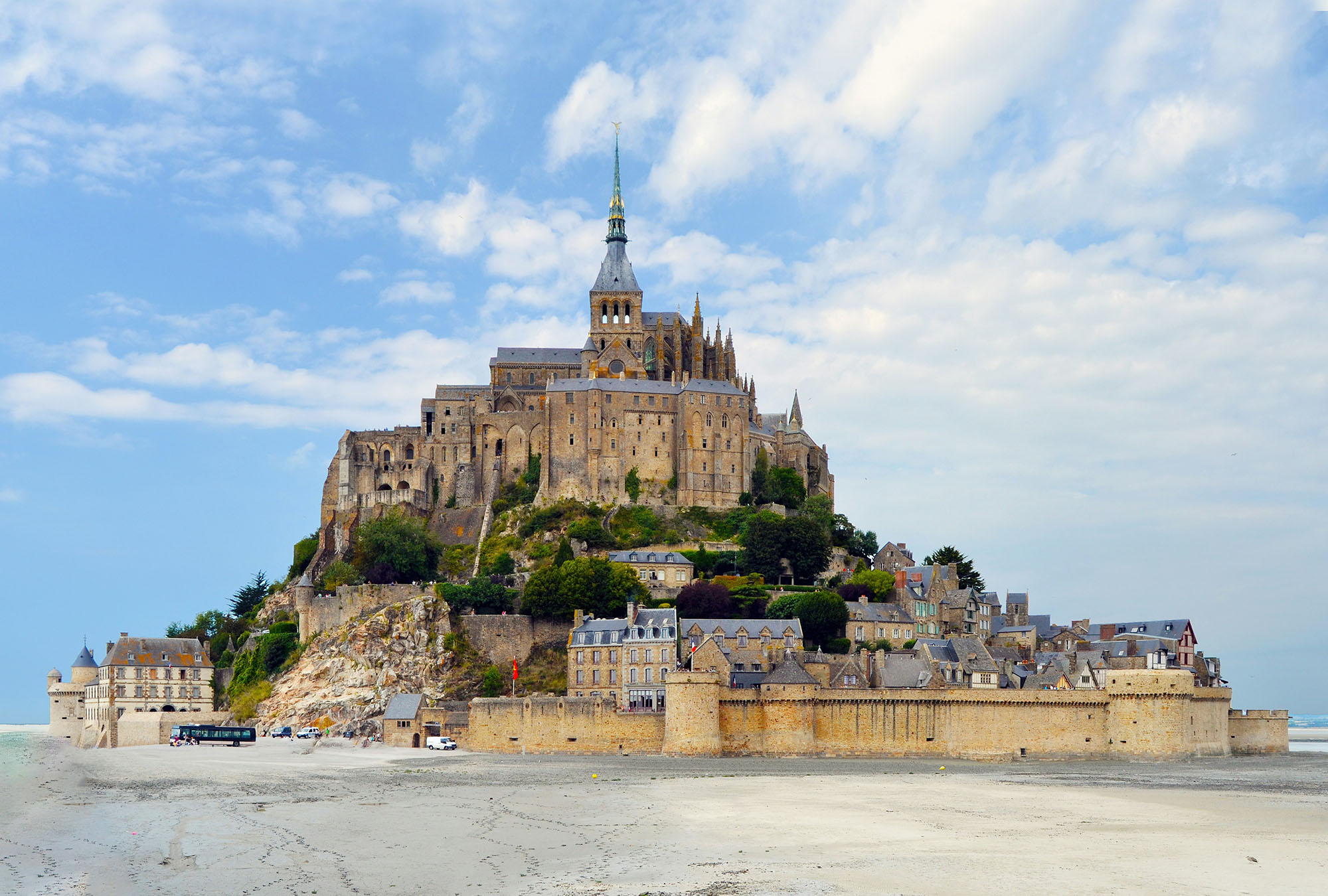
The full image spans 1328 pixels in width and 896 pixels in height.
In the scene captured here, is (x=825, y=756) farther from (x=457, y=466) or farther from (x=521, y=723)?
(x=457, y=466)

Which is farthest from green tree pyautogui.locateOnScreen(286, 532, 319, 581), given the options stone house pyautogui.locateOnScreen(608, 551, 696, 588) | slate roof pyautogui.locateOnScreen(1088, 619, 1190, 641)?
slate roof pyautogui.locateOnScreen(1088, 619, 1190, 641)

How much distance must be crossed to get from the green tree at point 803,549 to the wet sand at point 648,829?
24.7 metres

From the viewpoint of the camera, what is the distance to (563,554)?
78.6m

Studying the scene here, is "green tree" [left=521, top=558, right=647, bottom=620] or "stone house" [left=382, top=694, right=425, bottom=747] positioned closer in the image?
"stone house" [left=382, top=694, right=425, bottom=747]

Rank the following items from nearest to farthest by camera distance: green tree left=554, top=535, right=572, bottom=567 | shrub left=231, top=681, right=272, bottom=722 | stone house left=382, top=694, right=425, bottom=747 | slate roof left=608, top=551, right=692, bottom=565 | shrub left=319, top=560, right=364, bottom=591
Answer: stone house left=382, top=694, right=425, bottom=747 → shrub left=231, top=681, right=272, bottom=722 → green tree left=554, top=535, right=572, bottom=567 → shrub left=319, top=560, right=364, bottom=591 → slate roof left=608, top=551, right=692, bottom=565

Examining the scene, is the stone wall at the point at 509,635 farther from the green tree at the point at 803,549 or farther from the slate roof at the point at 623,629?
the green tree at the point at 803,549

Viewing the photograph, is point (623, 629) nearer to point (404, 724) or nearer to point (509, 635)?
point (509, 635)

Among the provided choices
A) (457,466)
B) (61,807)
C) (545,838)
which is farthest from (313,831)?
(457,466)

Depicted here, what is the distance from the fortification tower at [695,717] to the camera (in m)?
60.0

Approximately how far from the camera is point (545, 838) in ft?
112

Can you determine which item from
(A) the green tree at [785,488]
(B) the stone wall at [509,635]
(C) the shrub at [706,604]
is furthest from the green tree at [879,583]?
(B) the stone wall at [509,635]

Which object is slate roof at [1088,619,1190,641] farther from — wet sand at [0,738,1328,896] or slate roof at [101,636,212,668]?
slate roof at [101,636,212,668]

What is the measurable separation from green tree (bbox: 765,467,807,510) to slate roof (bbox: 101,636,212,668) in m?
37.9

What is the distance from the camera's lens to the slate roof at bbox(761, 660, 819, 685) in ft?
202
